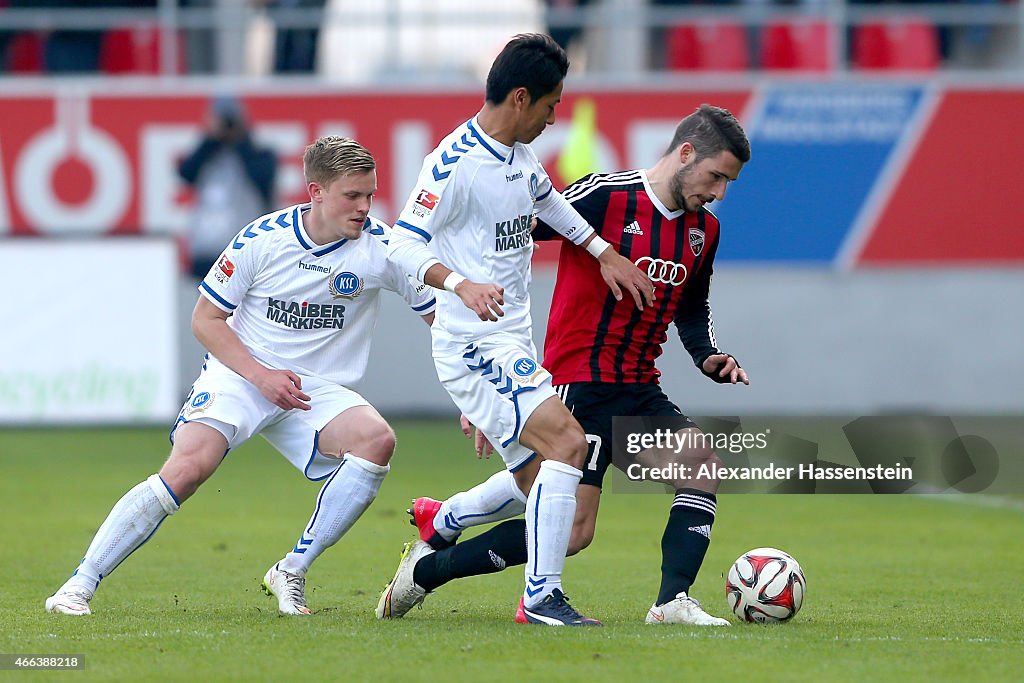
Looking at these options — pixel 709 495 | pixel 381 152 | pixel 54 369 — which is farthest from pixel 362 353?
pixel 381 152

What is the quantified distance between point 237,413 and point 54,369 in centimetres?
918

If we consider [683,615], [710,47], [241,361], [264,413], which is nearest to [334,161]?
[241,361]

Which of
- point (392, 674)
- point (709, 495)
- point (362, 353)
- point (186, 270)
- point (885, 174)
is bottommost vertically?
point (392, 674)

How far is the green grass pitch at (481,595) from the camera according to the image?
5172 mm

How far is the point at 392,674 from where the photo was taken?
498 cm

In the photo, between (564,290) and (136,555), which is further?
(136,555)

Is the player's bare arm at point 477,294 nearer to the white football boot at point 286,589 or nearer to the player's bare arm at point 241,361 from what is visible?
the player's bare arm at point 241,361

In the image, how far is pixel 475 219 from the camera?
5.96m

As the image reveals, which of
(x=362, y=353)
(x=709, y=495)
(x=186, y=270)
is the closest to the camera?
(x=709, y=495)

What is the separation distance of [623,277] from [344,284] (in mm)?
1258

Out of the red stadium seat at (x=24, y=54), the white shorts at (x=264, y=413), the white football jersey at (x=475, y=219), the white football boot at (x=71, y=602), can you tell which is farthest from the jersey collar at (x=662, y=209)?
the red stadium seat at (x=24, y=54)

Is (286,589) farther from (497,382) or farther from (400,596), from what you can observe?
(497,382)

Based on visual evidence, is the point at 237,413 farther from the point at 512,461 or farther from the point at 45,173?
the point at 45,173

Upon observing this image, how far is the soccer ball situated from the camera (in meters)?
6.13
